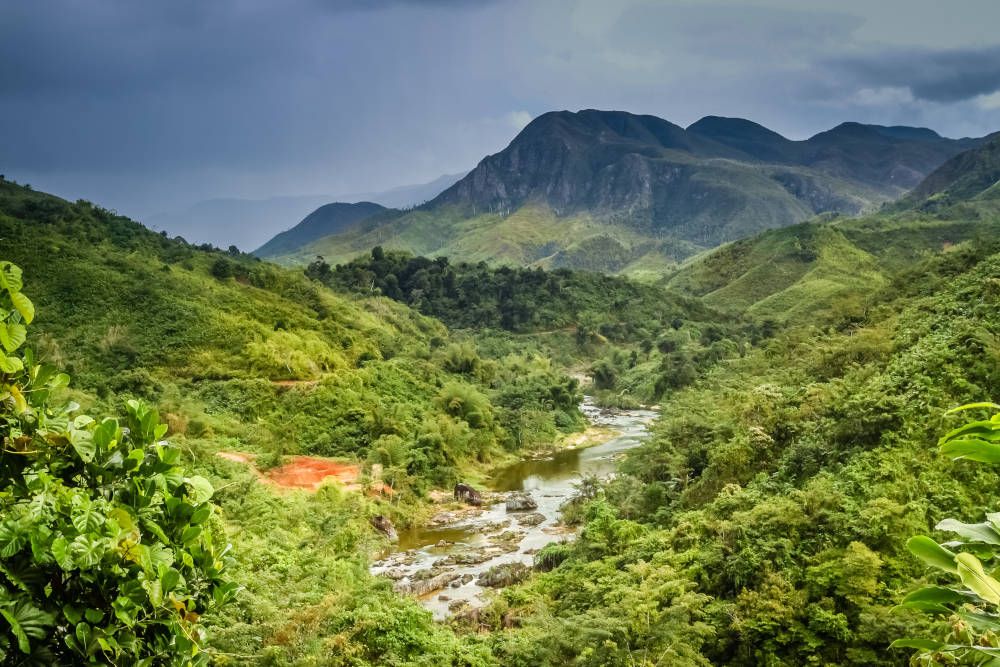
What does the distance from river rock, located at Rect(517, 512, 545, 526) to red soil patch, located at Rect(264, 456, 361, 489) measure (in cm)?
691

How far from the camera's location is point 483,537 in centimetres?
2455

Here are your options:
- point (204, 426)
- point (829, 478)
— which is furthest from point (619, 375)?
point (829, 478)

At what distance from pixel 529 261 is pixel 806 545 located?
173 m

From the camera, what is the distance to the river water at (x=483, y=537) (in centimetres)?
1941

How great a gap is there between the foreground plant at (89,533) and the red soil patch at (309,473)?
2249 centimetres

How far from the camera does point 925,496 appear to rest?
444 inches

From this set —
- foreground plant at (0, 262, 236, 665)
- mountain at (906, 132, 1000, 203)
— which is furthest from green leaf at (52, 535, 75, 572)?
mountain at (906, 132, 1000, 203)

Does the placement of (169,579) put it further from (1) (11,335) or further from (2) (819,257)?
(2) (819,257)

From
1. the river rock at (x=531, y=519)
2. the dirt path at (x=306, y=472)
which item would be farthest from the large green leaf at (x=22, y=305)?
Answer: the river rock at (x=531, y=519)

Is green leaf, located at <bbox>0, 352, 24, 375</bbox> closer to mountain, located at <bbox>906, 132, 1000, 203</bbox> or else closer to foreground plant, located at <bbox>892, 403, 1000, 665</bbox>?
foreground plant, located at <bbox>892, 403, 1000, 665</bbox>

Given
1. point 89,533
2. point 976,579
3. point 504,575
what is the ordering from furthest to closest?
point 504,575
point 89,533
point 976,579

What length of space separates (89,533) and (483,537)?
23125 millimetres

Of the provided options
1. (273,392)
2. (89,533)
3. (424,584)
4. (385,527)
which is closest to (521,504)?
(385,527)

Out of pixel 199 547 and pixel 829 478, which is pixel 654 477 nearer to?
pixel 829 478
